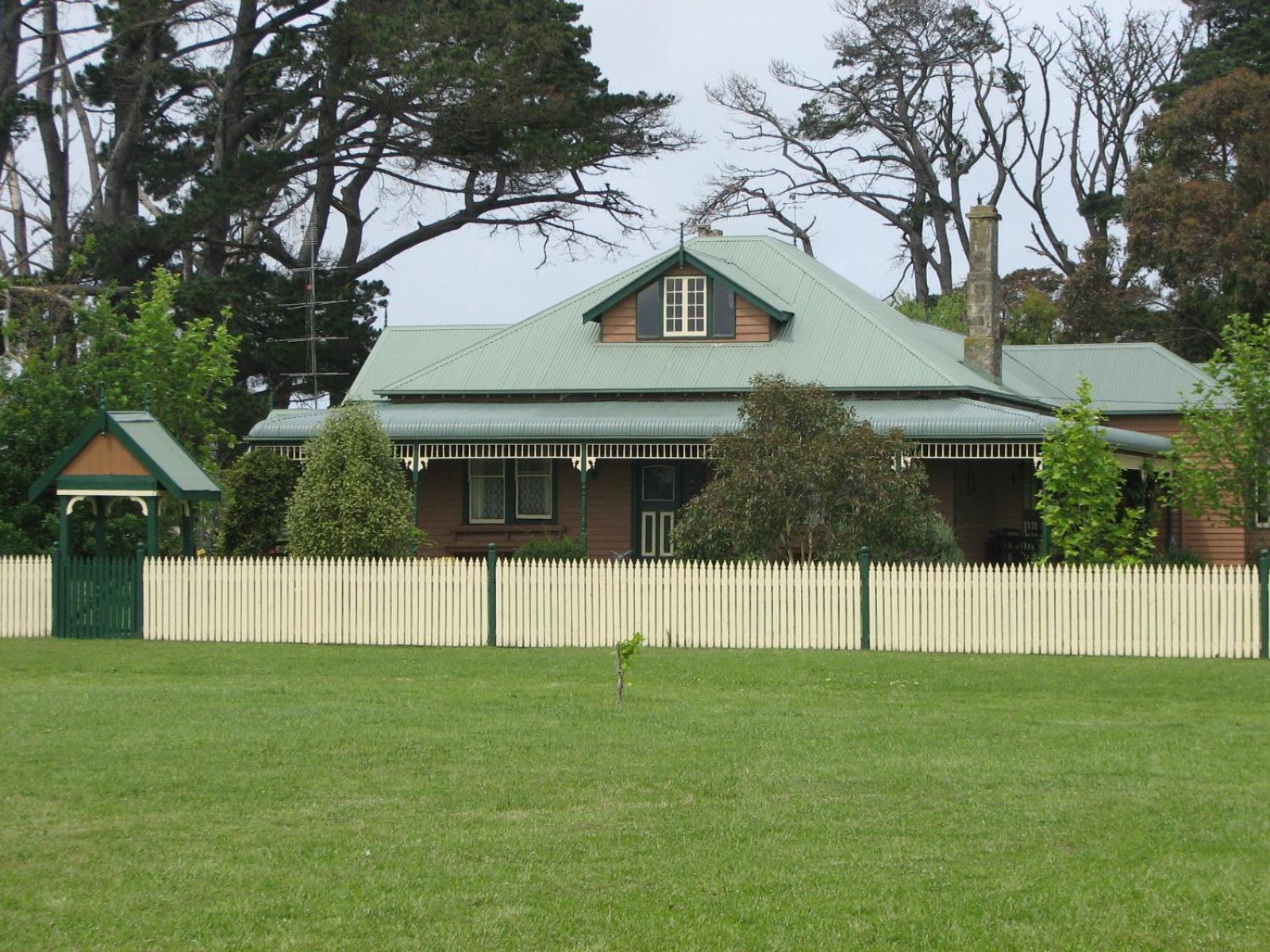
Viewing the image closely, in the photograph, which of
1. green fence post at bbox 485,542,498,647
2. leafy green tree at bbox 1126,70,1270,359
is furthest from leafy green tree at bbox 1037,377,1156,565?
leafy green tree at bbox 1126,70,1270,359

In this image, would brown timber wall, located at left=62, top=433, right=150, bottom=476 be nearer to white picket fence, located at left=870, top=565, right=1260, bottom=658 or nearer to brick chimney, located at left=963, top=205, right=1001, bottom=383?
white picket fence, located at left=870, top=565, right=1260, bottom=658

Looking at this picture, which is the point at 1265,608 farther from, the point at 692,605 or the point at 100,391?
the point at 100,391

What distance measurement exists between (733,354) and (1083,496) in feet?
31.4

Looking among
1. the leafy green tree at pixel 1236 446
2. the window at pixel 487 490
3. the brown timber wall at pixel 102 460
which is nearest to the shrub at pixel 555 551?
the window at pixel 487 490

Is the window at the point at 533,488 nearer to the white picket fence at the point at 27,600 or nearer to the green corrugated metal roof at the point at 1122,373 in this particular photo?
the green corrugated metal roof at the point at 1122,373

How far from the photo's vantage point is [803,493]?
22062 mm

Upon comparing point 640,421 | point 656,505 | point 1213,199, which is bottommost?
point 656,505

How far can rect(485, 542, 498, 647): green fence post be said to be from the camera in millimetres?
19891

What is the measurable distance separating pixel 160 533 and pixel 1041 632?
49.6ft

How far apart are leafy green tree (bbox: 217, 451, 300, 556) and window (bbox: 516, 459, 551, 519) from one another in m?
4.74

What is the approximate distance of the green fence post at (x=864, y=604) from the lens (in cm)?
Answer: 1916

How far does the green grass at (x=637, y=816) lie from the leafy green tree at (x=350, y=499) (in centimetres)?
694

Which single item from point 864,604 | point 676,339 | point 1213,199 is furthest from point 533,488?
point 1213,199

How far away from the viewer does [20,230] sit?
1956 inches
